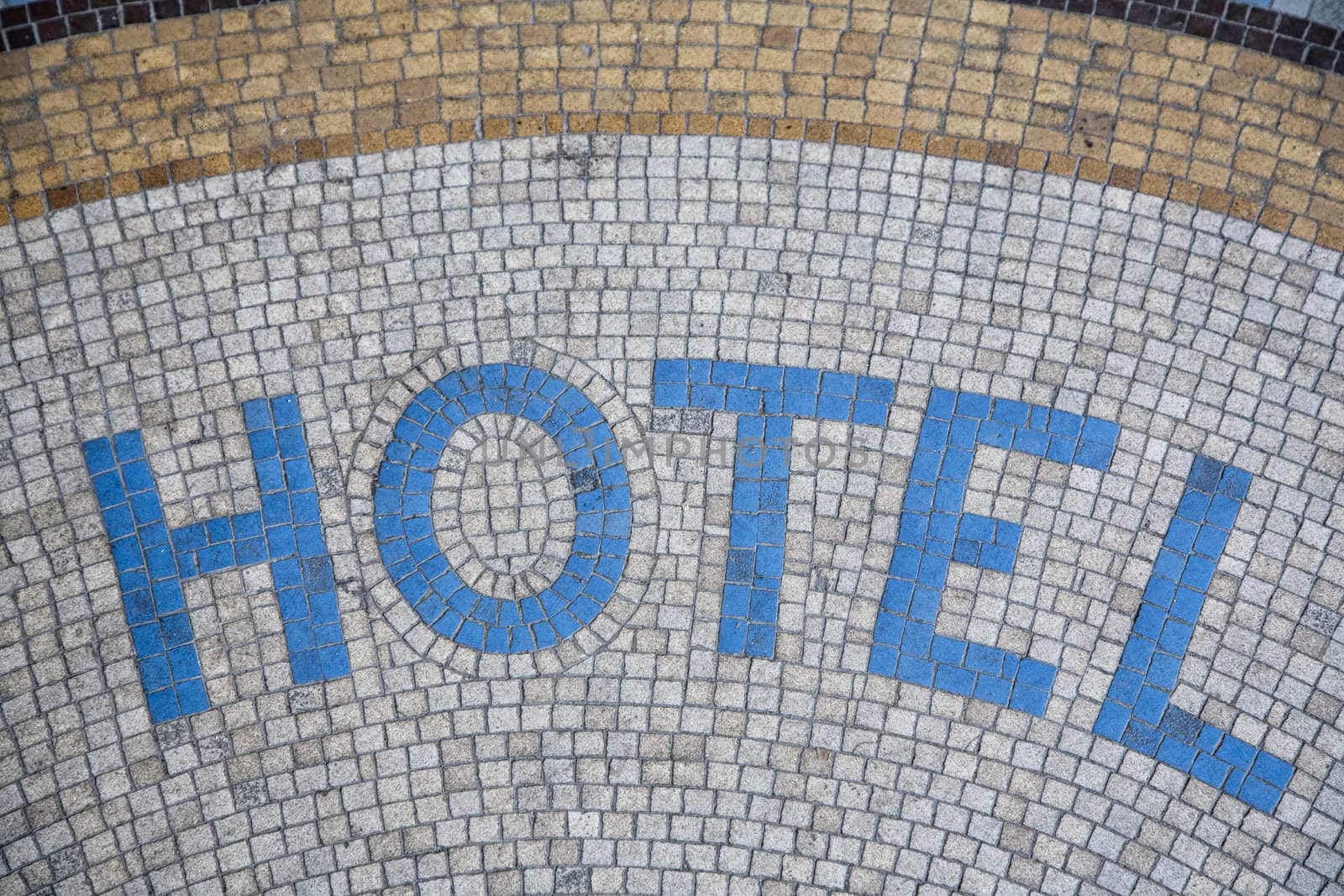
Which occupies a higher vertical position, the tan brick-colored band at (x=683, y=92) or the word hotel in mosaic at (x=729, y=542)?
the tan brick-colored band at (x=683, y=92)

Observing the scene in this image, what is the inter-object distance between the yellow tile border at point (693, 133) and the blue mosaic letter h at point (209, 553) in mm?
1264

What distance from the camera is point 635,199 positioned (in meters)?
5.36

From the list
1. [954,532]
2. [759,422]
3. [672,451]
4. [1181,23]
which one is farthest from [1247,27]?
[672,451]

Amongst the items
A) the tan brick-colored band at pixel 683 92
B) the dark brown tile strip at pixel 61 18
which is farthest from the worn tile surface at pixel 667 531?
the dark brown tile strip at pixel 61 18

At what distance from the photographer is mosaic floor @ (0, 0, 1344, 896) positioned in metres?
5.18

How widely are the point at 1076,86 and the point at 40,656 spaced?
6.10m

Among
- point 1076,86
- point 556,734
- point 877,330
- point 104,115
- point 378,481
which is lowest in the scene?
point 556,734

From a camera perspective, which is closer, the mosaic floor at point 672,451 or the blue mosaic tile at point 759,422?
the mosaic floor at point 672,451

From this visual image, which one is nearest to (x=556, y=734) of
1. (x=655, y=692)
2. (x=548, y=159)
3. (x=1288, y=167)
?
(x=655, y=692)

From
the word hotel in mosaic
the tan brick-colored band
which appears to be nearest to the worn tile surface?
the word hotel in mosaic

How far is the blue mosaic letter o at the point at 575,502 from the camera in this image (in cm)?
527

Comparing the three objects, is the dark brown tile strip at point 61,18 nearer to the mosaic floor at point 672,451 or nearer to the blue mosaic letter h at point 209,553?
the mosaic floor at point 672,451

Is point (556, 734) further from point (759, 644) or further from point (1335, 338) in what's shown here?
point (1335, 338)

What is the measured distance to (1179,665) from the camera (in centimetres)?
520
